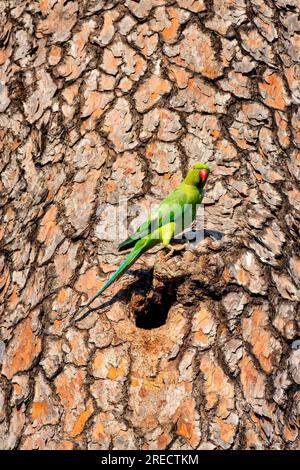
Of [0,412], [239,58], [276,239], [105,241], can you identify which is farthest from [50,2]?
[0,412]

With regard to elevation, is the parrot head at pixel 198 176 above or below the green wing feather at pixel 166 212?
above

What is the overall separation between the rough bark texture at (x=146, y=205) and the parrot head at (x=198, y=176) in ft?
0.38

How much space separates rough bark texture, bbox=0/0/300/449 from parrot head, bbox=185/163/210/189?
4.6 inches

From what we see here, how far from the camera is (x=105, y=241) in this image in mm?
3633

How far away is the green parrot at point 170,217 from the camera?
3527mm

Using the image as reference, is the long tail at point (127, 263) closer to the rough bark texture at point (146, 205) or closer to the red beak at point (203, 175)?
the rough bark texture at point (146, 205)

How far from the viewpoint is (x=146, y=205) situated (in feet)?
12.3

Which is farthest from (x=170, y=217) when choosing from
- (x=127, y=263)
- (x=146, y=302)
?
(x=146, y=302)

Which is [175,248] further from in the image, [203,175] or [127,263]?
[203,175]

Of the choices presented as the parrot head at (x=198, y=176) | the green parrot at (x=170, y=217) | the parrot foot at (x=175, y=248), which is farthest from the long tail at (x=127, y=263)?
the parrot head at (x=198, y=176)

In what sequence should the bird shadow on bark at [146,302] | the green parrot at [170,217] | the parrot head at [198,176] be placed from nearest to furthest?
the bird shadow on bark at [146,302] < the green parrot at [170,217] < the parrot head at [198,176]

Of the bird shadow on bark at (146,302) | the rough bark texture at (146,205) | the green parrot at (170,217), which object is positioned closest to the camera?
the rough bark texture at (146,205)

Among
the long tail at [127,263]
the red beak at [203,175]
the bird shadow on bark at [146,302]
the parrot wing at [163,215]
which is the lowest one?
the bird shadow on bark at [146,302]

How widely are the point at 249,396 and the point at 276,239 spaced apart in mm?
799
